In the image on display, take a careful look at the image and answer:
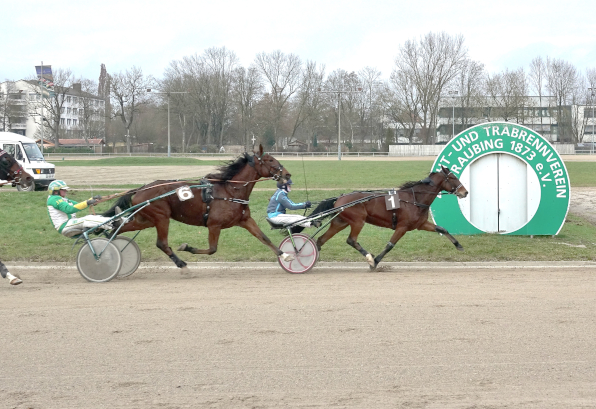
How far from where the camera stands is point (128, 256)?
842cm

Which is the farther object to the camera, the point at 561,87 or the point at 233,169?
the point at 561,87

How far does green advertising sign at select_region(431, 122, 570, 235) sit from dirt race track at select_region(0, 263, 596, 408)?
4061 millimetres

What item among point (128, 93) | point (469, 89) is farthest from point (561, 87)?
point (128, 93)

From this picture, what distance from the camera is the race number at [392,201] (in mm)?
8969

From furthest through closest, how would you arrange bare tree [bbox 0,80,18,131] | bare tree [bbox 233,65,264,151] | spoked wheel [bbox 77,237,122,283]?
1. bare tree [bbox 233,65,264,151]
2. bare tree [bbox 0,80,18,131]
3. spoked wheel [bbox 77,237,122,283]

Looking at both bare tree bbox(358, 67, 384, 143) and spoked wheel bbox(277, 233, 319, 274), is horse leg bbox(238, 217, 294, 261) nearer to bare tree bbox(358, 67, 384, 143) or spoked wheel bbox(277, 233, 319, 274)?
spoked wheel bbox(277, 233, 319, 274)

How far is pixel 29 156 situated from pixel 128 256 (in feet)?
63.1

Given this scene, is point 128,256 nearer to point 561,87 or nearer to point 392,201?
point 392,201

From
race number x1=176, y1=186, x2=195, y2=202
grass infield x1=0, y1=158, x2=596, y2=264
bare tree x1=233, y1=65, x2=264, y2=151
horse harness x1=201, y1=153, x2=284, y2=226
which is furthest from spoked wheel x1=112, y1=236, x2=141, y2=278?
bare tree x1=233, y1=65, x2=264, y2=151

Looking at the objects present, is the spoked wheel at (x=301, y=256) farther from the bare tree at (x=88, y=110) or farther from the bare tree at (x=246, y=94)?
the bare tree at (x=88, y=110)

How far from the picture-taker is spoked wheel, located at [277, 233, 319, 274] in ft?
28.7

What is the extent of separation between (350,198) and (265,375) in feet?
16.6

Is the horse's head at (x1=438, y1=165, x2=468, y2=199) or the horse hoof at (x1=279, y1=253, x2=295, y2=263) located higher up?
A: the horse's head at (x1=438, y1=165, x2=468, y2=199)

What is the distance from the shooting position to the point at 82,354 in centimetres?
481
